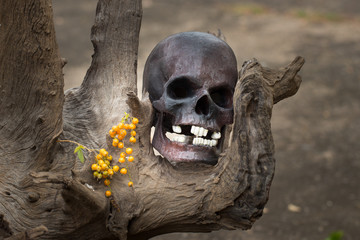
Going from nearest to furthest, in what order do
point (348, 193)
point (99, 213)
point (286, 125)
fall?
point (99, 213)
point (348, 193)
point (286, 125)

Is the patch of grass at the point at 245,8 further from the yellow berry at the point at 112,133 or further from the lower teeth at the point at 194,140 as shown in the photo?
the yellow berry at the point at 112,133

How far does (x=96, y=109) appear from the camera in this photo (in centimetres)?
170

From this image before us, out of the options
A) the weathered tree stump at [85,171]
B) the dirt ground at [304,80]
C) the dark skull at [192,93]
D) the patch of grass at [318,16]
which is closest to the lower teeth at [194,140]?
the dark skull at [192,93]

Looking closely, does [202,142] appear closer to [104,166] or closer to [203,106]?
[203,106]

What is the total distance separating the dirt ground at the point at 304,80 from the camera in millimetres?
3289

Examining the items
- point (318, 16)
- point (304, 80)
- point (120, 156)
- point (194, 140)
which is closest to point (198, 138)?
point (194, 140)

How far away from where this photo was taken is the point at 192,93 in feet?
5.81

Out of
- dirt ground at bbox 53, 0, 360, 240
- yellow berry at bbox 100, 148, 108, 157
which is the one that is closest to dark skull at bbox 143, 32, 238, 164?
yellow berry at bbox 100, 148, 108, 157

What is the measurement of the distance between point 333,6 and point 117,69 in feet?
18.1

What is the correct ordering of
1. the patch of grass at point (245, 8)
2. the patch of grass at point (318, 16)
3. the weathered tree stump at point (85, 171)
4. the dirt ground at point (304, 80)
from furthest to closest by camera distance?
the patch of grass at point (245, 8), the patch of grass at point (318, 16), the dirt ground at point (304, 80), the weathered tree stump at point (85, 171)

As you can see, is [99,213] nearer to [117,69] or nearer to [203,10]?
[117,69]

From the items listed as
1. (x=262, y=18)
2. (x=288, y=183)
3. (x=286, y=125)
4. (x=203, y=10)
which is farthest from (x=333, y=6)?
(x=288, y=183)

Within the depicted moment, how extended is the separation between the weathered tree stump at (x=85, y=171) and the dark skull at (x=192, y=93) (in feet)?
0.47

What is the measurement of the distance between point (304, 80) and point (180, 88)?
334 centimetres
